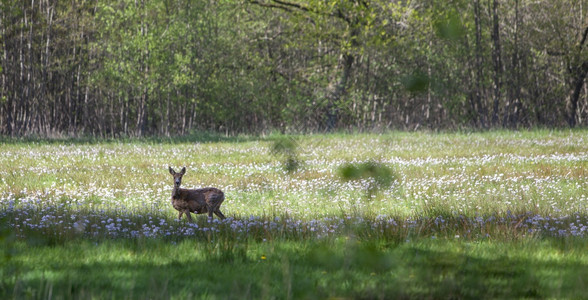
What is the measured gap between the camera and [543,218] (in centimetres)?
798

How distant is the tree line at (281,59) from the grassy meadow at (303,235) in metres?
19.1

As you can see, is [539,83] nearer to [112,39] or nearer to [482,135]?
[482,135]

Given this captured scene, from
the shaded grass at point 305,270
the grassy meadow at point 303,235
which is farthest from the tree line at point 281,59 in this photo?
the shaded grass at point 305,270

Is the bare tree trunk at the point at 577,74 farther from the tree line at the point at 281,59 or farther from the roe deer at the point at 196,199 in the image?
the roe deer at the point at 196,199

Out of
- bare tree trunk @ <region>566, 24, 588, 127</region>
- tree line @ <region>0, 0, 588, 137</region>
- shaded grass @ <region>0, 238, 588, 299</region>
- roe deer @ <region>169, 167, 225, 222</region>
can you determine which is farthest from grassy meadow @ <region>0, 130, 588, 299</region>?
bare tree trunk @ <region>566, 24, 588, 127</region>

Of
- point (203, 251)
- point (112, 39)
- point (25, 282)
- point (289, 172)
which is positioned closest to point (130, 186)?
point (289, 172)

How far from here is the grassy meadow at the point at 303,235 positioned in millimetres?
4977

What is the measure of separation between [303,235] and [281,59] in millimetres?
34384

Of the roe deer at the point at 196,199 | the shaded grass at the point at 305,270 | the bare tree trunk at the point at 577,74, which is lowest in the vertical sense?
the shaded grass at the point at 305,270

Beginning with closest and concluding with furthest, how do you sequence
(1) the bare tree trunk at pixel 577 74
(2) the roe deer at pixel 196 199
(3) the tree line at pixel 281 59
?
(2) the roe deer at pixel 196 199, (3) the tree line at pixel 281 59, (1) the bare tree trunk at pixel 577 74

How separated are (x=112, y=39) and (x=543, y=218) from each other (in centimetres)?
3626

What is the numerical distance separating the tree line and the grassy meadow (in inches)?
753

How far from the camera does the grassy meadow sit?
498cm

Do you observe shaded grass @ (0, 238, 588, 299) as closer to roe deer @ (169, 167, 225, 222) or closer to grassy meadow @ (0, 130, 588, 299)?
grassy meadow @ (0, 130, 588, 299)
